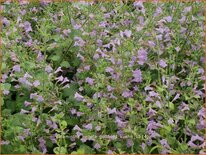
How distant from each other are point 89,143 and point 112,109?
286 millimetres

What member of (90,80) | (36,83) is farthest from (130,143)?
(36,83)

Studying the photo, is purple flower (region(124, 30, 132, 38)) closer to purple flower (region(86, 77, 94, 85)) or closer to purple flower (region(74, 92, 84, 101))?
purple flower (region(86, 77, 94, 85))

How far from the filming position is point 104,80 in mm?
3250

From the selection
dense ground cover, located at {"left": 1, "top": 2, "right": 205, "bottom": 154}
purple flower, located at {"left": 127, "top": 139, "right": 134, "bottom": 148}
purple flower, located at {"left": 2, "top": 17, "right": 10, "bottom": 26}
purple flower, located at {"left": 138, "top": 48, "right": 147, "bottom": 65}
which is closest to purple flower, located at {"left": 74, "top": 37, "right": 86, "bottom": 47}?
dense ground cover, located at {"left": 1, "top": 2, "right": 205, "bottom": 154}

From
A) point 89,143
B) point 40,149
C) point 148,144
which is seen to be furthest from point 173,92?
point 40,149

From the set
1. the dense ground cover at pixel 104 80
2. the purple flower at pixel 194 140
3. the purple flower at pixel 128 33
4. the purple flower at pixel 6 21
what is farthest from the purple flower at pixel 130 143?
the purple flower at pixel 6 21

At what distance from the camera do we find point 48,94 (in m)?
3.15

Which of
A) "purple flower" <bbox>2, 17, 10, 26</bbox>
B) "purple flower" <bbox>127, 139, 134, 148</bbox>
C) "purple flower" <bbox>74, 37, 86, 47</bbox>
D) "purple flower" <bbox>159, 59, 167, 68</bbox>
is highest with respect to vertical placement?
"purple flower" <bbox>2, 17, 10, 26</bbox>

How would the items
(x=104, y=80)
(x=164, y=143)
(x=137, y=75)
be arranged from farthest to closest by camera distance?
(x=137, y=75)
(x=104, y=80)
(x=164, y=143)

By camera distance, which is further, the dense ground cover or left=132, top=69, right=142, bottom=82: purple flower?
left=132, top=69, right=142, bottom=82: purple flower

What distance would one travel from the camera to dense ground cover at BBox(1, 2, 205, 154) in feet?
10.0

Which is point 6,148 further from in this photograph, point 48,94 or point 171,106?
point 171,106

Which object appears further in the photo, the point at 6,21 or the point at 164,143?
the point at 6,21

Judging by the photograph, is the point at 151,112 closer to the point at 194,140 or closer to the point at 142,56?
the point at 194,140
